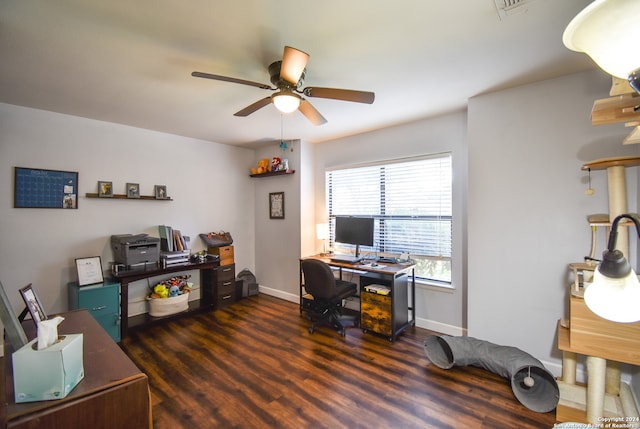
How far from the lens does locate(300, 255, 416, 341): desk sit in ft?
9.66

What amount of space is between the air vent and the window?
5.71 feet

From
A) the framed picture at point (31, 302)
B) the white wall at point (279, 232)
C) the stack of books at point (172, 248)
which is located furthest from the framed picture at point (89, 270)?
the white wall at point (279, 232)

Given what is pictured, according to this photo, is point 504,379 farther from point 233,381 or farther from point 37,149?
point 37,149

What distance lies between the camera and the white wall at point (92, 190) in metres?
2.78

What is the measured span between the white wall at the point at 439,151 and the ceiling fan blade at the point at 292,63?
2060 millimetres

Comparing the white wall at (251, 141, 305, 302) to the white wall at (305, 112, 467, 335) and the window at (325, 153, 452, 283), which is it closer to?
the window at (325, 153, 452, 283)

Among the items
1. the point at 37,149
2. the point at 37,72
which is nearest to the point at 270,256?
the point at 37,149

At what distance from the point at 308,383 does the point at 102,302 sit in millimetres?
2341

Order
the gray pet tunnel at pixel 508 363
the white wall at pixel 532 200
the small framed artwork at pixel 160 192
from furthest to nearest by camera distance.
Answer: the small framed artwork at pixel 160 192
the white wall at pixel 532 200
the gray pet tunnel at pixel 508 363

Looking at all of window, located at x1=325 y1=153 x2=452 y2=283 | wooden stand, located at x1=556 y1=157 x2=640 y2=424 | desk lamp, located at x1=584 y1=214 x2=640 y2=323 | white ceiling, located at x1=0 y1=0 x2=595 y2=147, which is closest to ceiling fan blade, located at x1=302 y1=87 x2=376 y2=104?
white ceiling, located at x1=0 y1=0 x2=595 y2=147

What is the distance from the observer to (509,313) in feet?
8.16

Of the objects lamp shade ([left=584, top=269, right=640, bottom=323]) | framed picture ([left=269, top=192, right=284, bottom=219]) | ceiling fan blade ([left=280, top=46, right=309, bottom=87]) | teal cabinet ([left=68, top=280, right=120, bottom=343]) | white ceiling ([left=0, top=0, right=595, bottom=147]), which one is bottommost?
teal cabinet ([left=68, top=280, right=120, bottom=343])

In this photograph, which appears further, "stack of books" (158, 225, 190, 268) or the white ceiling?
"stack of books" (158, 225, 190, 268)

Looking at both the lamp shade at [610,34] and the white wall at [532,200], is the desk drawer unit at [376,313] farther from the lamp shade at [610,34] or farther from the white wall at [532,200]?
the lamp shade at [610,34]
